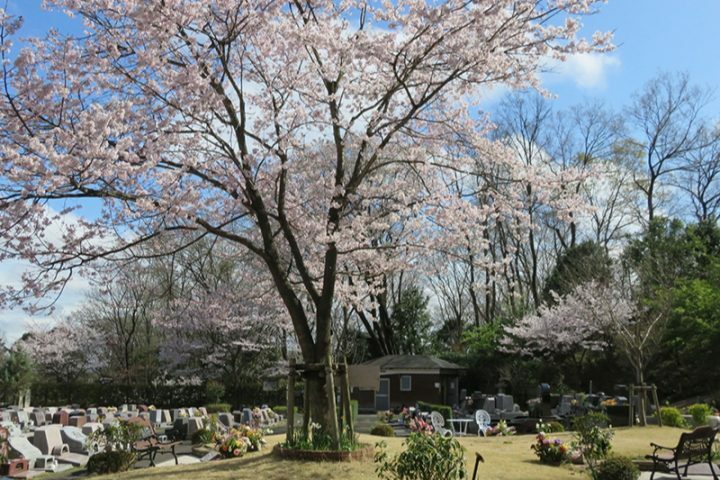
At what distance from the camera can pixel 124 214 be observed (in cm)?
1126

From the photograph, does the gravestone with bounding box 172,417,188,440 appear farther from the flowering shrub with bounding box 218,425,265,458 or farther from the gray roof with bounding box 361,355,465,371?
the gray roof with bounding box 361,355,465,371

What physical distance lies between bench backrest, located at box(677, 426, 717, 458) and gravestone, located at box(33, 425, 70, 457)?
12321 mm

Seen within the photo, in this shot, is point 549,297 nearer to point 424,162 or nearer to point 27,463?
point 424,162

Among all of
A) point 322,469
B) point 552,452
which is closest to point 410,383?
point 552,452

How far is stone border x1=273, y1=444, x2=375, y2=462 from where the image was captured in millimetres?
10914

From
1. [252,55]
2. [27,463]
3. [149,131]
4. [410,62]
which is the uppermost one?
[252,55]

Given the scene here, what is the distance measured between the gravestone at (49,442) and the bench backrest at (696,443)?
40.4 ft

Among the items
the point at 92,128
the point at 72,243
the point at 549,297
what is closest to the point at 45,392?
the point at 549,297

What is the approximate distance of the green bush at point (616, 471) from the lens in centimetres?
948

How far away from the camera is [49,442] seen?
50.2ft

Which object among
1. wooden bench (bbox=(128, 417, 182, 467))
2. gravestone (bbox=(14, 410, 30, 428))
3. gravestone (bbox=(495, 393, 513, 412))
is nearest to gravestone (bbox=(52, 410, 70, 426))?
gravestone (bbox=(14, 410, 30, 428))

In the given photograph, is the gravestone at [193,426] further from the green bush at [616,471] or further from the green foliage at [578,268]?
the green foliage at [578,268]

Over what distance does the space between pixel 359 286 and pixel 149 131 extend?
6.90m

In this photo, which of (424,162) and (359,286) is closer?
(424,162)
